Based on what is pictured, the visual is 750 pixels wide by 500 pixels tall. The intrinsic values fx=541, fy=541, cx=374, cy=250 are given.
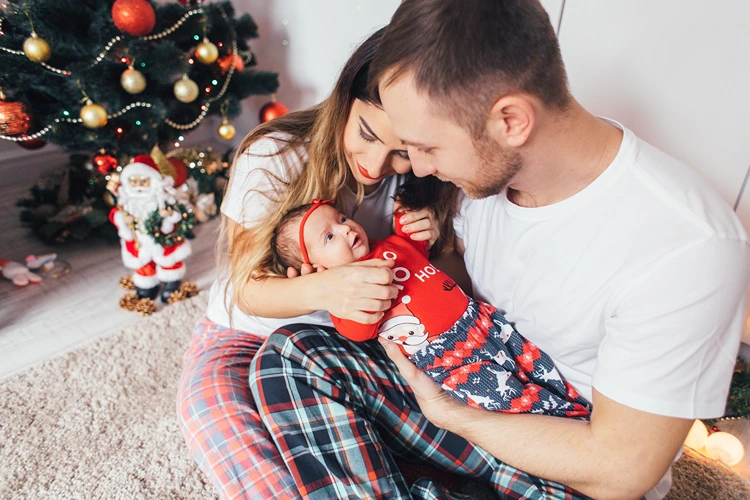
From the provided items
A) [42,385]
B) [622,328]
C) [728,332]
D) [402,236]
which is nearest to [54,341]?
[42,385]

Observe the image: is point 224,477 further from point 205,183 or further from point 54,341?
point 205,183

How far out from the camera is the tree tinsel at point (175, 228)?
Answer: 1.66 meters

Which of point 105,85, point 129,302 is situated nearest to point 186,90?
point 105,85

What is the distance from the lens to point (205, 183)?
2201 millimetres

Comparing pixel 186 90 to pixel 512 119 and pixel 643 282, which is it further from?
pixel 643 282

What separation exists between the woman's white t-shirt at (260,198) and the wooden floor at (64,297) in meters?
0.62

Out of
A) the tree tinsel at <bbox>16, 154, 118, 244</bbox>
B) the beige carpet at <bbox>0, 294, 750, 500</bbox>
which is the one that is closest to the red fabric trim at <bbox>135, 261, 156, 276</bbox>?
the beige carpet at <bbox>0, 294, 750, 500</bbox>

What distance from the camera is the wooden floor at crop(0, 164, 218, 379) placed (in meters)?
1.59

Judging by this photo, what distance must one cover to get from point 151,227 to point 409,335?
0.99 meters

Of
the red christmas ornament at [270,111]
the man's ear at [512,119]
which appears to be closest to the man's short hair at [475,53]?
the man's ear at [512,119]

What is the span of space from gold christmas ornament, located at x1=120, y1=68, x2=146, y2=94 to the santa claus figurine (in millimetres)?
208

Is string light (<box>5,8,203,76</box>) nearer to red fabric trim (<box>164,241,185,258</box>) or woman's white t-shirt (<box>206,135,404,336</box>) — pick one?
red fabric trim (<box>164,241,185,258</box>)

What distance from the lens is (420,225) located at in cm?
119

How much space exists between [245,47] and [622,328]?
1.76 m
